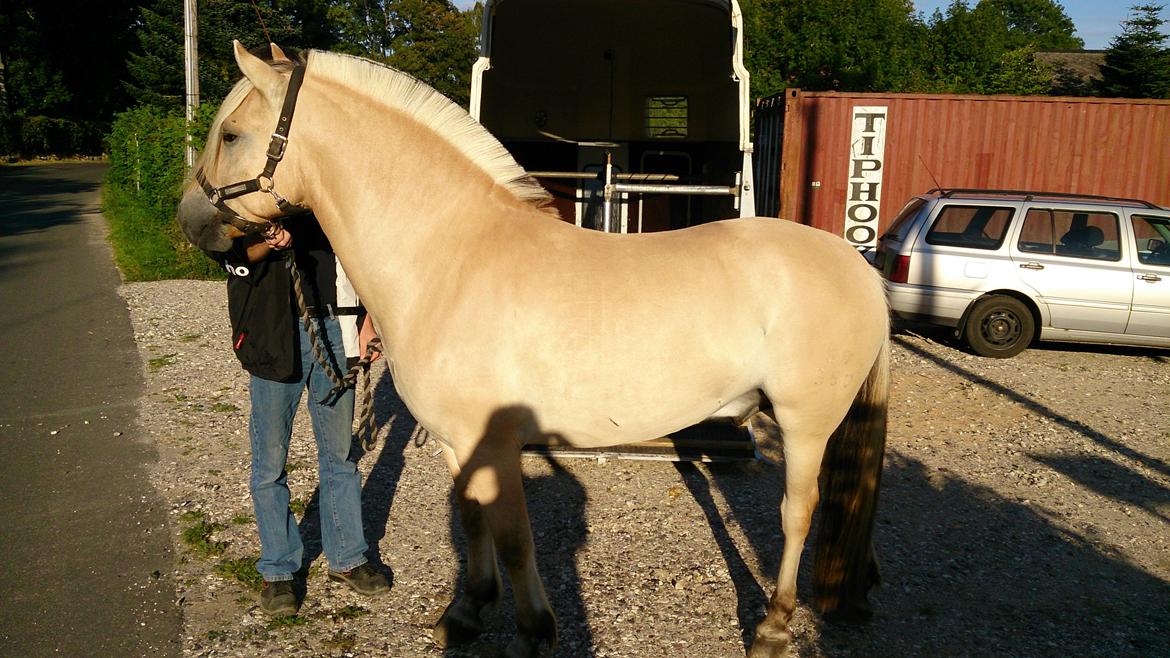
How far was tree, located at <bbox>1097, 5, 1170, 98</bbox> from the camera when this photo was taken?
25656 millimetres

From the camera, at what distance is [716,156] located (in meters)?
7.47

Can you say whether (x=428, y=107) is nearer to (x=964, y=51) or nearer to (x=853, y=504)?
(x=853, y=504)

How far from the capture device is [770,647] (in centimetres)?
330

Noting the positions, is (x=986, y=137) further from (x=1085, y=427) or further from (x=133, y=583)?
(x=133, y=583)

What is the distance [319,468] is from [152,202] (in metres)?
16.0

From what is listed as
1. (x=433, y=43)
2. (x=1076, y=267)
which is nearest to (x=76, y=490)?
(x=1076, y=267)

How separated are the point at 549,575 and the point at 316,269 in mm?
1997

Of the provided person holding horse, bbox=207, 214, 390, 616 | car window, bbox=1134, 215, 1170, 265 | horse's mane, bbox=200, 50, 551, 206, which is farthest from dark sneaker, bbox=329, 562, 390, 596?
car window, bbox=1134, 215, 1170, 265

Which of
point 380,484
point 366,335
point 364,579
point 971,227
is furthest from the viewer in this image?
point 971,227

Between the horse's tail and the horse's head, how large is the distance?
2721 millimetres

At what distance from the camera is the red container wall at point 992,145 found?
13.3m

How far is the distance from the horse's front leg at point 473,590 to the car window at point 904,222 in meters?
7.60

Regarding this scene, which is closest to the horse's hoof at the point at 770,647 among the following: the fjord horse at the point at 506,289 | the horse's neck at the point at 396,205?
the fjord horse at the point at 506,289

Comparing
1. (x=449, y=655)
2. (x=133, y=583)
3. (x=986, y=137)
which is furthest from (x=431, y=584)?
(x=986, y=137)
